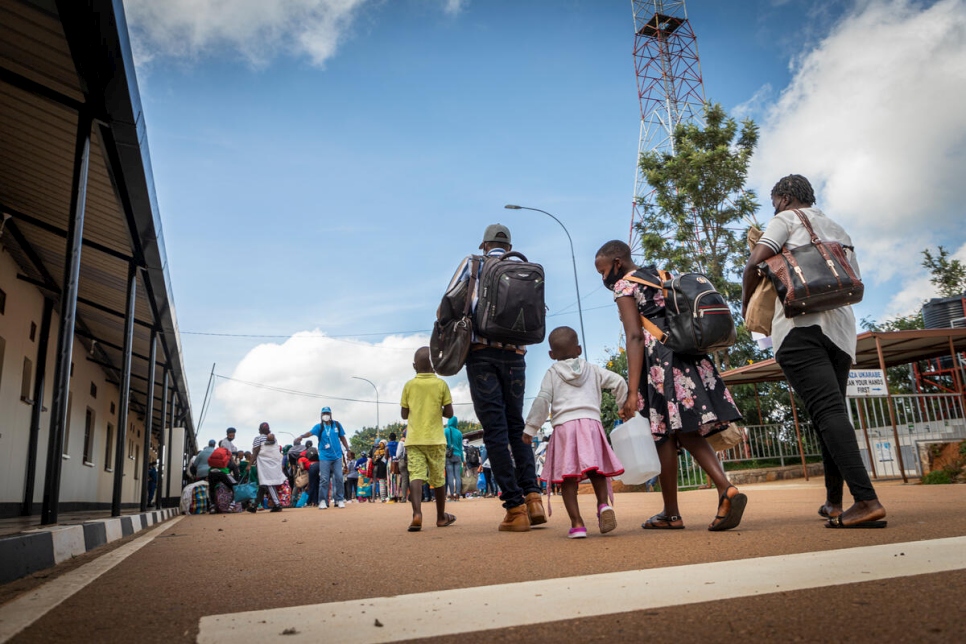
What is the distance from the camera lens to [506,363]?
5.21 meters

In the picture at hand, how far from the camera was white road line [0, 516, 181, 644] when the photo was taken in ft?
6.75

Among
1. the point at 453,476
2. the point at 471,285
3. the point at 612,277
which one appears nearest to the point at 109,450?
the point at 453,476

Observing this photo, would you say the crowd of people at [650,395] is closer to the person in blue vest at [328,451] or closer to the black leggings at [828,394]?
the black leggings at [828,394]

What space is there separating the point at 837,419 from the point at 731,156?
20.1m

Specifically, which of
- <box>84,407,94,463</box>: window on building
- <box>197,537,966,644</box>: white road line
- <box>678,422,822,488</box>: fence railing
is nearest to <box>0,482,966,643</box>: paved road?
<box>197,537,966,644</box>: white road line

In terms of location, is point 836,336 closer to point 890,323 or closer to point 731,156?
point 731,156

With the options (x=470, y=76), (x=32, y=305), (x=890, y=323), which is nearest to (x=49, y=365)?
(x=32, y=305)

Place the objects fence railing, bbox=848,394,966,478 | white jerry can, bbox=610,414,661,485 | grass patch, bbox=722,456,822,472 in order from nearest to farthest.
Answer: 1. white jerry can, bbox=610,414,661,485
2. fence railing, bbox=848,394,966,478
3. grass patch, bbox=722,456,822,472

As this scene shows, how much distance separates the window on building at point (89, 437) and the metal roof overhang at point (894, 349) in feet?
44.3

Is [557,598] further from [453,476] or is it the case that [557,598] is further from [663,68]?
[663,68]

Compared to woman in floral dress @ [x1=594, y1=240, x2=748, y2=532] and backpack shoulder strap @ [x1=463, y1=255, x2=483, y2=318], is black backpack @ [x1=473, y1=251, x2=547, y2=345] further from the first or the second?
woman in floral dress @ [x1=594, y1=240, x2=748, y2=532]

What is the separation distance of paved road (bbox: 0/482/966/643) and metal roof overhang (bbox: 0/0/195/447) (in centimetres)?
317

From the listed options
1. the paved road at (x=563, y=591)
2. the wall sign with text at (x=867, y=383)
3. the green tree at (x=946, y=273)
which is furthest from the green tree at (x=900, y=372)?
the paved road at (x=563, y=591)

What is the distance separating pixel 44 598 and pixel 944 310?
18.6 metres
